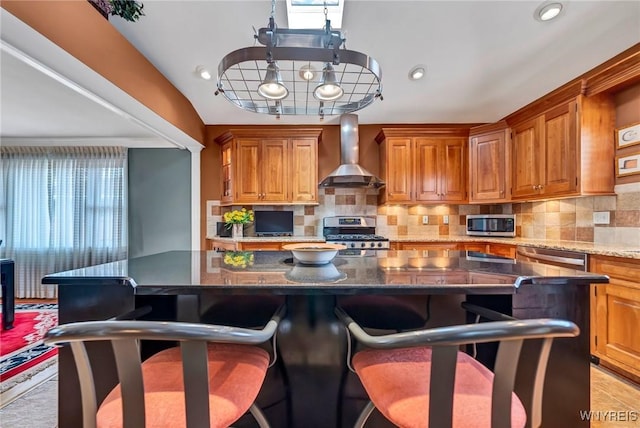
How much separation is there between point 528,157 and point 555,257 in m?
1.24

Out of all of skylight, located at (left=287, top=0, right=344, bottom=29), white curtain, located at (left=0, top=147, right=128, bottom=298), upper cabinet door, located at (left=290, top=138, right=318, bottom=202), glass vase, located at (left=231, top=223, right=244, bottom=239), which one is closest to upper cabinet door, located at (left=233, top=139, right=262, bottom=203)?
glass vase, located at (left=231, top=223, right=244, bottom=239)

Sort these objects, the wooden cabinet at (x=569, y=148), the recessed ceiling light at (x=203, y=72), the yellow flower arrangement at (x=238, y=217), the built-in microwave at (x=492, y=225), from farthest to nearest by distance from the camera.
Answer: the yellow flower arrangement at (x=238, y=217), the built-in microwave at (x=492, y=225), the recessed ceiling light at (x=203, y=72), the wooden cabinet at (x=569, y=148)

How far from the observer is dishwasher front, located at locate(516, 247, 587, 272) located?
2236 mm

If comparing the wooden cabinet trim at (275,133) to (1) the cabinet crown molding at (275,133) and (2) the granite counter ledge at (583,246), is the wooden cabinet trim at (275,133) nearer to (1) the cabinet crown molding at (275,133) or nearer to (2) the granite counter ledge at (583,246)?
(1) the cabinet crown molding at (275,133)

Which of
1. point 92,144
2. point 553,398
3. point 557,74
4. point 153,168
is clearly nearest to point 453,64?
point 557,74

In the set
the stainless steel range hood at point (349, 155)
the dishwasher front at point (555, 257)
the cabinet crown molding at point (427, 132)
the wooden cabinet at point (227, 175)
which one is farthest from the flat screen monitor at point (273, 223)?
the dishwasher front at point (555, 257)

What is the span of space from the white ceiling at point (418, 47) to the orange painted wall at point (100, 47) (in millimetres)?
202

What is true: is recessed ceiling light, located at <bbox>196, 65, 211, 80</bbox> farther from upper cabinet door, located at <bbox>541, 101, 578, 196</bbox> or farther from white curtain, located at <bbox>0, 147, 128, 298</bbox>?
upper cabinet door, located at <bbox>541, 101, 578, 196</bbox>

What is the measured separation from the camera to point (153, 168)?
168 inches

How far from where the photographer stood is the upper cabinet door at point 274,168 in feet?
12.2

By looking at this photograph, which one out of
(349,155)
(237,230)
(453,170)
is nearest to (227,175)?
(237,230)

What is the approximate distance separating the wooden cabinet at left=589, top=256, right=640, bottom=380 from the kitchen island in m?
1.27

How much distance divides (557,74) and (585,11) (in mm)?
773

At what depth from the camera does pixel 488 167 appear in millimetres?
3570
